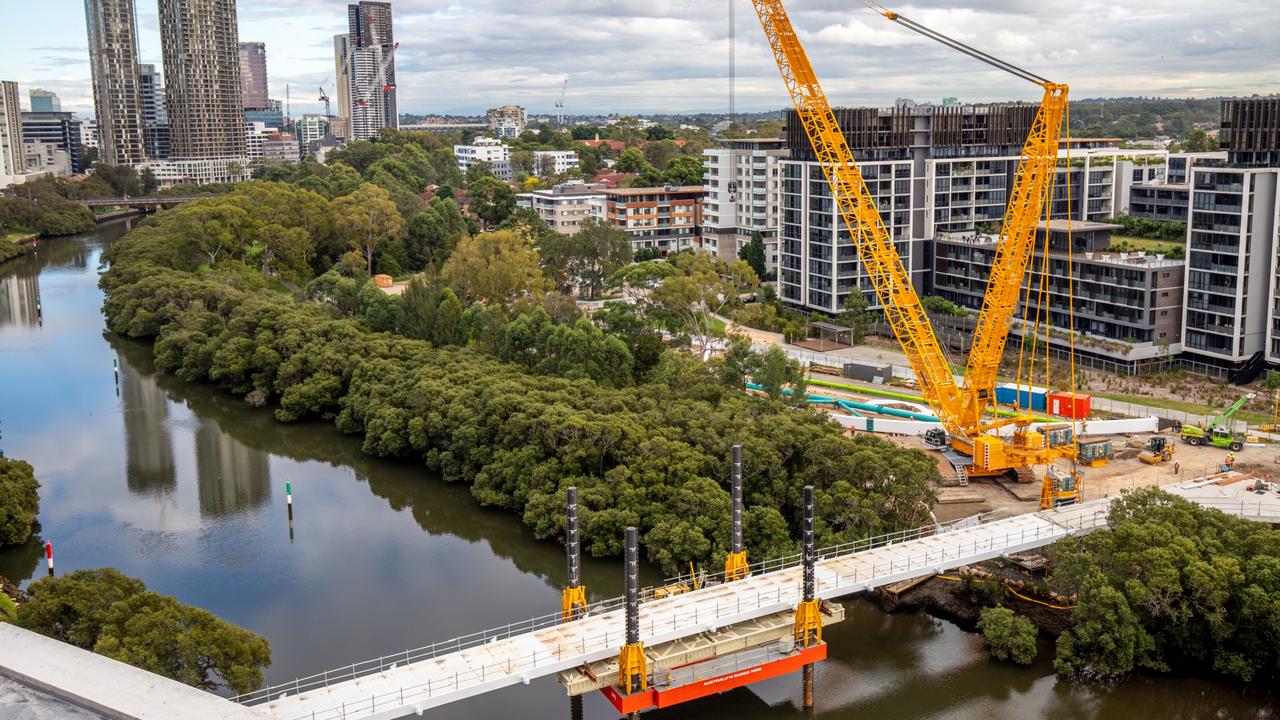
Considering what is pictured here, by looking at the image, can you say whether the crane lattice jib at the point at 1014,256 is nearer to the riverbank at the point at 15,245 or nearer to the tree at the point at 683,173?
the tree at the point at 683,173

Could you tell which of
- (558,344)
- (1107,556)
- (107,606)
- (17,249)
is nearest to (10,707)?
(107,606)

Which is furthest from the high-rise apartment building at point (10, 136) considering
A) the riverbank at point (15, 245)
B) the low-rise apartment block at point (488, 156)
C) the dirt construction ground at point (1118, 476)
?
the dirt construction ground at point (1118, 476)

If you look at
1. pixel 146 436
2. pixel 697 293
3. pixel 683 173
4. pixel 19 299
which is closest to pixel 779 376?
pixel 697 293

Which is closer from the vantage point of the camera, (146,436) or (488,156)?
(146,436)

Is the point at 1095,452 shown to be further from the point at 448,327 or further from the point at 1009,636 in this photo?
the point at 448,327

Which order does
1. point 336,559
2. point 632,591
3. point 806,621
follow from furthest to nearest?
point 336,559, point 806,621, point 632,591
